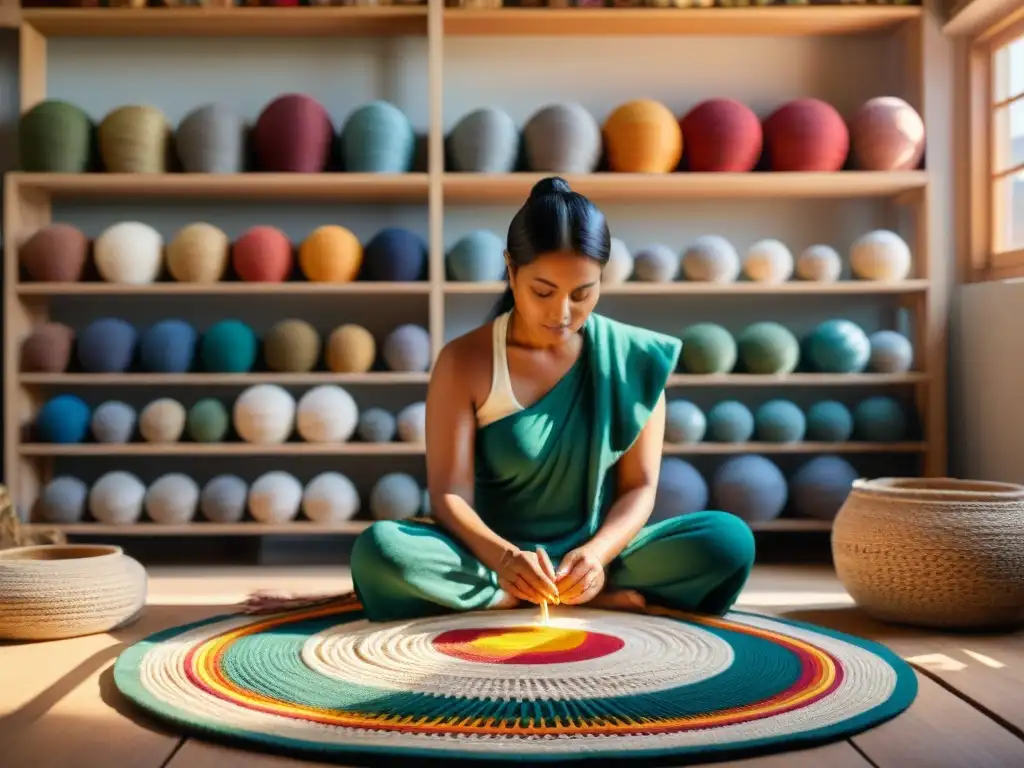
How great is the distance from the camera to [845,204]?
383 cm

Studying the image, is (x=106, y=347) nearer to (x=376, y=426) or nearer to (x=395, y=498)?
(x=376, y=426)

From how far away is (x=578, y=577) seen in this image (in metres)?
2.01

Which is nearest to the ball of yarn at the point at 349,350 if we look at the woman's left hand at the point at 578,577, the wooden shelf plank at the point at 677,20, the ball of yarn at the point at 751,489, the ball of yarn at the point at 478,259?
the ball of yarn at the point at 478,259

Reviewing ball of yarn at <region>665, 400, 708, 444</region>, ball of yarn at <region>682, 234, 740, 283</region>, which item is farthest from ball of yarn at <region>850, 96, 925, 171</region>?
ball of yarn at <region>665, 400, 708, 444</region>

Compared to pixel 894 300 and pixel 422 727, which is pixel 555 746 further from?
pixel 894 300

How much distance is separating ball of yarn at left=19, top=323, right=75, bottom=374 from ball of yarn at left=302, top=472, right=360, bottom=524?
3.05ft

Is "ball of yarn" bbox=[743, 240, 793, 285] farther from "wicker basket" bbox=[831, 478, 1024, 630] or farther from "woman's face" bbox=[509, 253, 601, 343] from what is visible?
"woman's face" bbox=[509, 253, 601, 343]

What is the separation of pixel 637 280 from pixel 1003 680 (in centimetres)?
196

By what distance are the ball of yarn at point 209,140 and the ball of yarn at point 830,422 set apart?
209 centimetres

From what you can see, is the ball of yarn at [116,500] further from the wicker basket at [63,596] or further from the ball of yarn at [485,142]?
the ball of yarn at [485,142]

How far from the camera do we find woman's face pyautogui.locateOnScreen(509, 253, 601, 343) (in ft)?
6.79

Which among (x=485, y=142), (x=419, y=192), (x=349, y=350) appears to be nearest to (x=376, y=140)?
(x=419, y=192)

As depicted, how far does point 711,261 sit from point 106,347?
2.01 meters

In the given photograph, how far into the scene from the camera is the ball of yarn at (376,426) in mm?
3459
